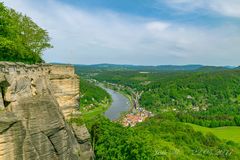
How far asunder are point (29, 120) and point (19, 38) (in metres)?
14.6

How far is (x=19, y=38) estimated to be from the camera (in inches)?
1206

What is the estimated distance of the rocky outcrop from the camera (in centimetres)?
1562

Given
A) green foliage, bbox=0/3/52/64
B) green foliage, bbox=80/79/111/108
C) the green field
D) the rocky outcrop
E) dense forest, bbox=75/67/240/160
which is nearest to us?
the rocky outcrop

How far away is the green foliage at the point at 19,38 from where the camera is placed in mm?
26969

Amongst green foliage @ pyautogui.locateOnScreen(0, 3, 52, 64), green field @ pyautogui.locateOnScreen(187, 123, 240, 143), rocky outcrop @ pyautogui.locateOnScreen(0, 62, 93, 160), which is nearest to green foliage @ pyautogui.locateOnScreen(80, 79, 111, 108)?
green field @ pyautogui.locateOnScreen(187, 123, 240, 143)

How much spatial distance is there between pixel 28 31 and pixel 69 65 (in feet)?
28.9

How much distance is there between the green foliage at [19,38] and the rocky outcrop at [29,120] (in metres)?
3.93

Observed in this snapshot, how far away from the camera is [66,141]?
21500mm

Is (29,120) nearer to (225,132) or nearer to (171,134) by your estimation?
(171,134)

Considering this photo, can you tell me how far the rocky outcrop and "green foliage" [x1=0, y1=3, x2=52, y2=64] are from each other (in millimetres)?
3926

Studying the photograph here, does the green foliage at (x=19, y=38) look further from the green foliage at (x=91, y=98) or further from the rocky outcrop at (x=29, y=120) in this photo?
the green foliage at (x=91, y=98)

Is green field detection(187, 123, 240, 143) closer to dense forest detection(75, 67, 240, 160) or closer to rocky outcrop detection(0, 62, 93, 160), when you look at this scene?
dense forest detection(75, 67, 240, 160)

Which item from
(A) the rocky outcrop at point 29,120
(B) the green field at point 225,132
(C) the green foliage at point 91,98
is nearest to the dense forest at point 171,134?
(B) the green field at point 225,132

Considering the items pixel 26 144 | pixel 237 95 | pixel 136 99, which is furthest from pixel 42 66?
pixel 237 95
